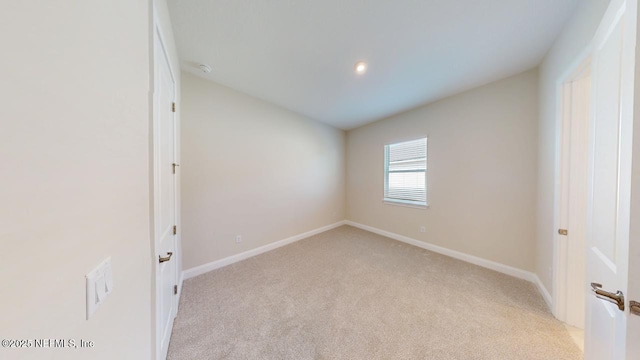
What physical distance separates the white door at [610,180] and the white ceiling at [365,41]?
2.87ft

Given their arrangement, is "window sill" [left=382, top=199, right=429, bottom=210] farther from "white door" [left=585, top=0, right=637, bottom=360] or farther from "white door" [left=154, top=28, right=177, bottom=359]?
"white door" [left=154, top=28, right=177, bottom=359]

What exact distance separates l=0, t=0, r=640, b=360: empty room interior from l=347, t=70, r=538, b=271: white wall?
0.02 m

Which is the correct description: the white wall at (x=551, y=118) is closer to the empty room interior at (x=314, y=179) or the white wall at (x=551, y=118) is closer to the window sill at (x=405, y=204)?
the empty room interior at (x=314, y=179)

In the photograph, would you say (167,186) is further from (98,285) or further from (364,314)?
(364,314)

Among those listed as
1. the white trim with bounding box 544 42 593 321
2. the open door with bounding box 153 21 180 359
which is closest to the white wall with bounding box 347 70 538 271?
the white trim with bounding box 544 42 593 321

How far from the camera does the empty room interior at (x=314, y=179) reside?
449 millimetres

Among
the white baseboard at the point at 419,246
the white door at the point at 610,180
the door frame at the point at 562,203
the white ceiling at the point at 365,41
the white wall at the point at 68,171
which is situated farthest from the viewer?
the white baseboard at the point at 419,246

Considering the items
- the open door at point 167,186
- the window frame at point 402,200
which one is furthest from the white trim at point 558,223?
the open door at point 167,186

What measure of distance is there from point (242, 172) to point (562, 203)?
3457 millimetres

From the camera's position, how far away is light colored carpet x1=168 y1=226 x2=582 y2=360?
55.5 inches

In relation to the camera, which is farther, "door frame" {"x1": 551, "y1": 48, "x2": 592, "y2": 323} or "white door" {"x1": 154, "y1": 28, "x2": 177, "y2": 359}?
"door frame" {"x1": 551, "y1": 48, "x2": 592, "y2": 323}

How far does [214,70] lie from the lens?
87.7 inches

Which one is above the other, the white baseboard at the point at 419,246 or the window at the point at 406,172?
the window at the point at 406,172

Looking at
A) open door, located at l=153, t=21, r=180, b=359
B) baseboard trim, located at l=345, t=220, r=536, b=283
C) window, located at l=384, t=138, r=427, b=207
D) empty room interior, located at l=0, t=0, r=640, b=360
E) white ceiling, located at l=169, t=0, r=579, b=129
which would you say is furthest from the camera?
window, located at l=384, t=138, r=427, b=207
